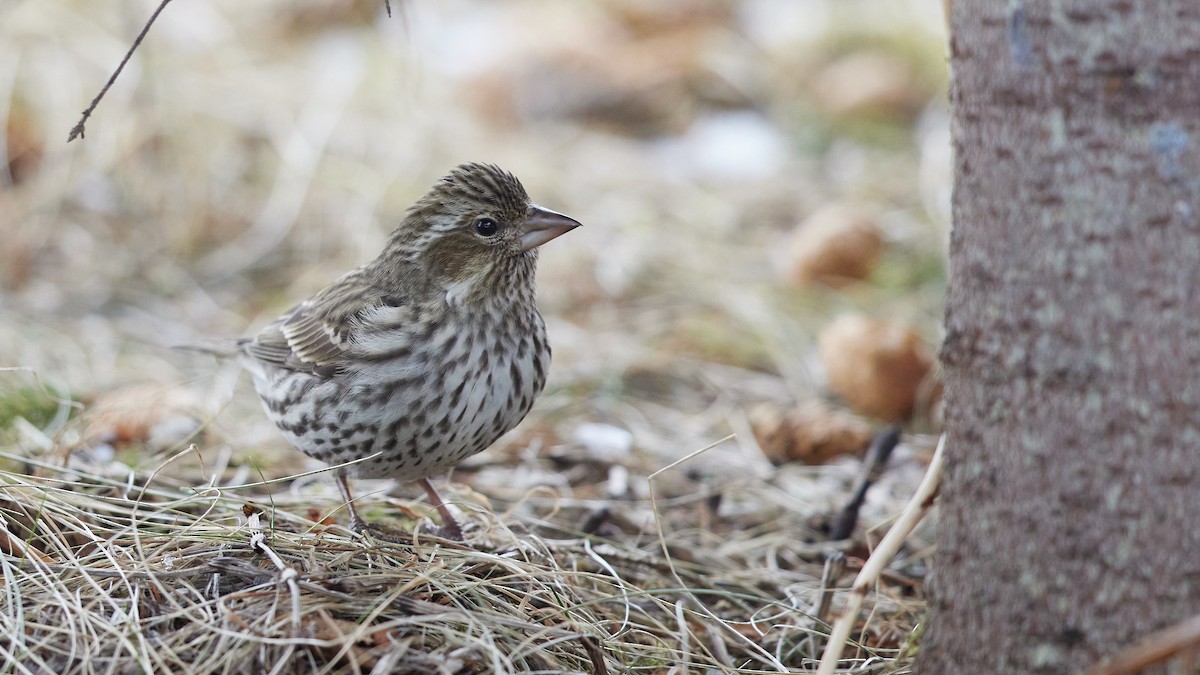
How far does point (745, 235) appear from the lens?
A: 732 centimetres

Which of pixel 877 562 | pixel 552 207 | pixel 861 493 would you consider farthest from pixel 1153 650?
pixel 552 207

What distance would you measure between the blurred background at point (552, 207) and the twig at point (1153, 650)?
1940mm

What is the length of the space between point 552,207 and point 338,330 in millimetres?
3615

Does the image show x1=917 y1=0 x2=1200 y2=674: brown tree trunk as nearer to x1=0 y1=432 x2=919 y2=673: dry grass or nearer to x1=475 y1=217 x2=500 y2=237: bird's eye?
x1=0 y1=432 x2=919 y2=673: dry grass

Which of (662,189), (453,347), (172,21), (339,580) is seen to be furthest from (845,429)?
(172,21)

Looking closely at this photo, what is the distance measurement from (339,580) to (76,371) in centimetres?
306

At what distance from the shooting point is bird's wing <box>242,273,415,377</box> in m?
3.56

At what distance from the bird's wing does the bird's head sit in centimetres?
19

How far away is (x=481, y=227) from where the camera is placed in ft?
11.9

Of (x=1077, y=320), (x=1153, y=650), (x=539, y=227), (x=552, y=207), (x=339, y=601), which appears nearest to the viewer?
(x=1153, y=650)

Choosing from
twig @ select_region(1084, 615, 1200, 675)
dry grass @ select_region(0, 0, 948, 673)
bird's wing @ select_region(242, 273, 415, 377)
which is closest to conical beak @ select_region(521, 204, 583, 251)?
bird's wing @ select_region(242, 273, 415, 377)

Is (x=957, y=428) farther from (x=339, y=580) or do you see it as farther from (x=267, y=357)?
(x=267, y=357)

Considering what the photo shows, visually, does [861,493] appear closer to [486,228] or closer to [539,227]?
[539,227]

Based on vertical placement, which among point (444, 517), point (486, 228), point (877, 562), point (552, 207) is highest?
point (486, 228)
